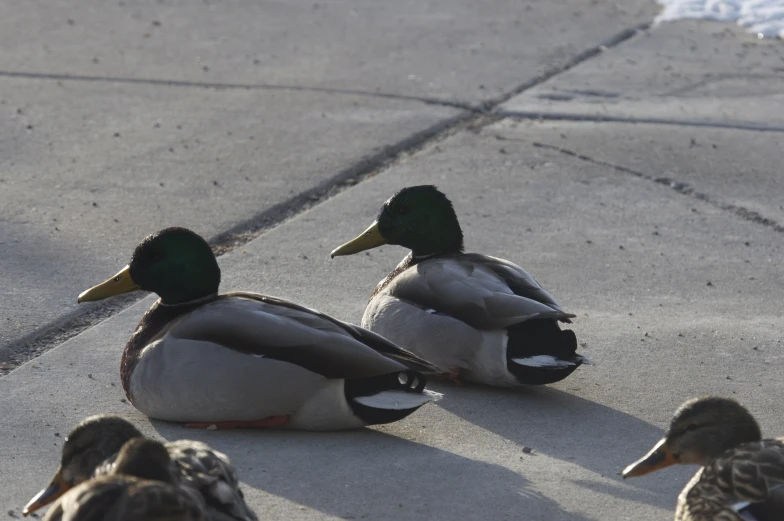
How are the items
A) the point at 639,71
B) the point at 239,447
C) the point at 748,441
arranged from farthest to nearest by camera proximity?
1. the point at 639,71
2. the point at 239,447
3. the point at 748,441

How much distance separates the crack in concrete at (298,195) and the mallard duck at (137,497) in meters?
1.94

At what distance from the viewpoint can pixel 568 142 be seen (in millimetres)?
8016

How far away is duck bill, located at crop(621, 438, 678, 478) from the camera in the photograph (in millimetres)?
3686

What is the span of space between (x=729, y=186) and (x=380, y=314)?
3.07 metres

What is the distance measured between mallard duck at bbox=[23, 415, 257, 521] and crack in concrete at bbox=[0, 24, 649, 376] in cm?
141

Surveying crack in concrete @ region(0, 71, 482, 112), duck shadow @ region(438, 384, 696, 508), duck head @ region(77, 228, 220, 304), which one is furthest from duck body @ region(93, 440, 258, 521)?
crack in concrete @ region(0, 71, 482, 112)

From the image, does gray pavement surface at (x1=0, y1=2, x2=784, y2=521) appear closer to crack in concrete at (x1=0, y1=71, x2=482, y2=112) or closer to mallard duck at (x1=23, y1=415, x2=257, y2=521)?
crack in concrete at (x1=0, y1=71, x2=482, y2=112)

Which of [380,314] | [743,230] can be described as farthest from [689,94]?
[380,314]

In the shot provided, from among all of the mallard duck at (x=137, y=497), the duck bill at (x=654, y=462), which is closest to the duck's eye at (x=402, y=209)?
the duck bill at (x=654, y=462)

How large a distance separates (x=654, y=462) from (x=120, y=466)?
1.55 m

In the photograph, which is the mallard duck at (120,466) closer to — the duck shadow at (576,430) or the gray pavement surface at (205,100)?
the duck shadow at (576,430)

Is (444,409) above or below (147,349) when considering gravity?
below

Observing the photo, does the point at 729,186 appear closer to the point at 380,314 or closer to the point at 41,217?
the point at 380,314

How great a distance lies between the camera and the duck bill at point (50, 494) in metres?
3.44
